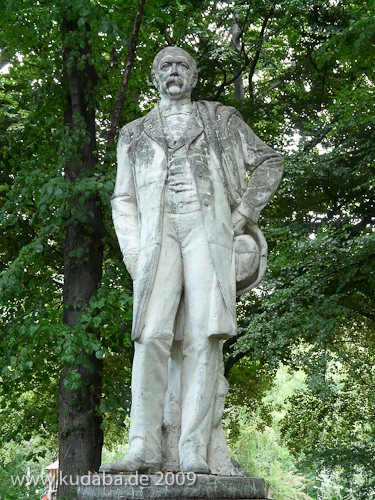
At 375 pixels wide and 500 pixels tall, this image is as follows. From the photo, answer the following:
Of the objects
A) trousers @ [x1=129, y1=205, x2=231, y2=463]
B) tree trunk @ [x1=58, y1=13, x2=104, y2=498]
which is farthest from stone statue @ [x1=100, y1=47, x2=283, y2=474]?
tree trunk @ [x1=58, y1=13, x2=104, y2=498]

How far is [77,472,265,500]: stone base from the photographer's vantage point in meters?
3.52

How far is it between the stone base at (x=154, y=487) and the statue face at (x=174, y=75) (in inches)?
94.6

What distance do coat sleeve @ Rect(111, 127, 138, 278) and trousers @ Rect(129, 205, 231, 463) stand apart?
0.99 feet

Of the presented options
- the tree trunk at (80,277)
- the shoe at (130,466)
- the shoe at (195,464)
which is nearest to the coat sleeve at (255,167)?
the shoe at (195,464)

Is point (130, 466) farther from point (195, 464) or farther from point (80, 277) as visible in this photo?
point (80, 277)

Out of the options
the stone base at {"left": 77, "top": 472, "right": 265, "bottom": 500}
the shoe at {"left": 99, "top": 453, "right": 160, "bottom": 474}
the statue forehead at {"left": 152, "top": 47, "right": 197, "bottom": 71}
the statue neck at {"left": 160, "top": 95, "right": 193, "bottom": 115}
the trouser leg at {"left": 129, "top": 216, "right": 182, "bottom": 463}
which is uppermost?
the statue forehead at {"left": 152, "top": 47, "right": 197, "bottom": 71}

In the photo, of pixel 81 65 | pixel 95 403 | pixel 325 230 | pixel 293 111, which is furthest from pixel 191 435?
pixel 293 111

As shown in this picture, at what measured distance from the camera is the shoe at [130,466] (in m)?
3.63

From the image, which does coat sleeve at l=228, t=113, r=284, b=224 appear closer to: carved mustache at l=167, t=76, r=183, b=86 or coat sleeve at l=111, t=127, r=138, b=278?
carved mustache at l=167, t=76, r=183, b=86

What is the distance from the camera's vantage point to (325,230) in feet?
34.6

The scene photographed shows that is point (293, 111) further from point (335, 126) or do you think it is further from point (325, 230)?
point (325, 230)

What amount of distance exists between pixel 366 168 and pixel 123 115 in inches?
175

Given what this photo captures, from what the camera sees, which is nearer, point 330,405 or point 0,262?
point 0,262

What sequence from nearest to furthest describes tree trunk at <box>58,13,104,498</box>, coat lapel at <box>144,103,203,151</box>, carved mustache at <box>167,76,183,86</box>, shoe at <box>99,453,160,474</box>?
shoe at <box>99,453,160,474</box> < coat lapel at <box>144,103,203,151</box> < carved mustache at <box>167,76,183,86</box> < tree trunk at <box>58,13,104,498</box>
